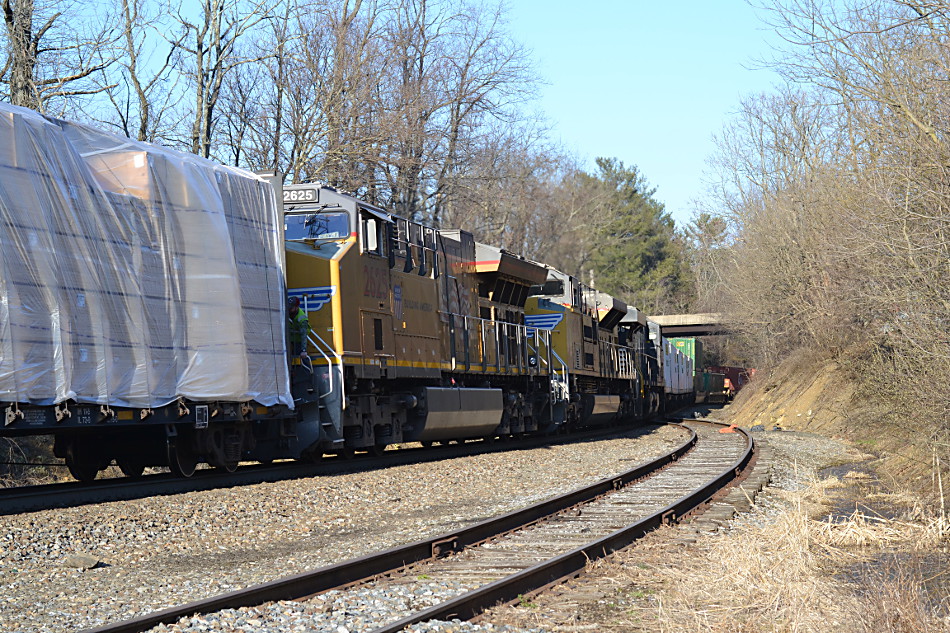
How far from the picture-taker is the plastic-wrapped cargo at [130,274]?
29.9 feet

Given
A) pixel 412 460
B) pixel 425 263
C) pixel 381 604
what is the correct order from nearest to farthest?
1. pixel 381 604
2. pixel 412 460
3. pixel 425 263

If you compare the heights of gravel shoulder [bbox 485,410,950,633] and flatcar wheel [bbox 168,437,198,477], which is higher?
flatcar wheel [bbox 168,437,198,477]

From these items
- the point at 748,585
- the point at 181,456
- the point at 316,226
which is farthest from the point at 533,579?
the point at 316,226

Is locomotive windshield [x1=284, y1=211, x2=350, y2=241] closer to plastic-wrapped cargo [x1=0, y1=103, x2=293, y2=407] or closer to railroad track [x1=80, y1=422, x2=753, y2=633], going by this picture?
plastic-wrapped cargo [x1=0, y1=103, x2=293, y2=407]

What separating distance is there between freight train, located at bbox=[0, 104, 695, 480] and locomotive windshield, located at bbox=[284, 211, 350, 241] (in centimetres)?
3

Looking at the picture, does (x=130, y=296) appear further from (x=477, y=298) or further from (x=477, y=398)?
(x=477, y=298)

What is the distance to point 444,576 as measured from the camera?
22.1ft

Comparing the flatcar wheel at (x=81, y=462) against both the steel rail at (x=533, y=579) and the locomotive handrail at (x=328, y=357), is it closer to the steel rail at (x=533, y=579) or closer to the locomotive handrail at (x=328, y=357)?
the locomotive handrail at (x=328, y=357)

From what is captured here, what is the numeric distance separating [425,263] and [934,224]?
821 centimetres

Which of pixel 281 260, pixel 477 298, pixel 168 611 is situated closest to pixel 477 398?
pixel 477 298

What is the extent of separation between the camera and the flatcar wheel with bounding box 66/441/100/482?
1141 cm

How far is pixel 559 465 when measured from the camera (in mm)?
16078

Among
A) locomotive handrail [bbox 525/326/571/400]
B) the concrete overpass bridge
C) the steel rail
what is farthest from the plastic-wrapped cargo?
the concrete overpass bridge

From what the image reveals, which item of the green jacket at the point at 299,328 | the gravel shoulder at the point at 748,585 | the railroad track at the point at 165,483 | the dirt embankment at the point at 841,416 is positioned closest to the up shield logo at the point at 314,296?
the green jacket at the point at 299,328
